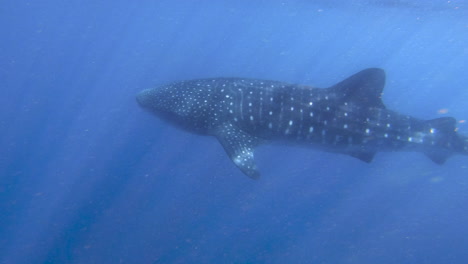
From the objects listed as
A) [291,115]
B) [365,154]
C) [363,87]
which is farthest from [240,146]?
[365,154]

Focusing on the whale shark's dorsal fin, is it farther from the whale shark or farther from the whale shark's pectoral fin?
the whale shark's pectoral fin

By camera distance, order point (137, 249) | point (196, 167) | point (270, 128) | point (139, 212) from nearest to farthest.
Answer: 1. point (270, 128)
2. point (137, 249)
3. point (139, 212)
4. point (196, 167)

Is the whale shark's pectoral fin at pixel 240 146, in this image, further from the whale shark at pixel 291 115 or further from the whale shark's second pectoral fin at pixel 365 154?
the whale shark's second pectoral fin at pixel 365 154

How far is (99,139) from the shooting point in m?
16.5

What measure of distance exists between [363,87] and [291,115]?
1661 millimetres

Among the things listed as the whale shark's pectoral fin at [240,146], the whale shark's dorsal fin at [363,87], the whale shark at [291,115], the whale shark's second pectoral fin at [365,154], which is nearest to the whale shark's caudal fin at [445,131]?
the whale shark at [291,115]

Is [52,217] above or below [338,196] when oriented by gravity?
below

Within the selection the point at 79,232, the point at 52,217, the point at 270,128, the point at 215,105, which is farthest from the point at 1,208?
the point at 270,128

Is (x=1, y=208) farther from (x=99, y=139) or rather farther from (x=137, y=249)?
(x=137, y=249)

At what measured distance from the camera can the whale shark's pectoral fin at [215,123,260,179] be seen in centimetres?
586

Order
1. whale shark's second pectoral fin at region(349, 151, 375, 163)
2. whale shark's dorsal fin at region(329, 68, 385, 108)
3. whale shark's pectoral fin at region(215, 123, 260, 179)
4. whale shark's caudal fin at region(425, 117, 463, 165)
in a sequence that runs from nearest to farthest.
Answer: whale shark's pectoral fin at region(215, 123, 260, 179) → whale shark's dorsal fin at region(329, 68, 385, 108) → whale shark's second pectoral fin at region(349, 151, 375, 163) → whale shark's caudal fin at region(425, 117, 463, 165)

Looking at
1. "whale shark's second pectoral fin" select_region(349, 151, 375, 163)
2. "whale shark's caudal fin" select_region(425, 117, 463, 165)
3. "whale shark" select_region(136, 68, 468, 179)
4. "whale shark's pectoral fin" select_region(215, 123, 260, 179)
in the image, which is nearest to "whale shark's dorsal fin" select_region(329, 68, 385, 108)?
"whale shark" select_region(136, 68, 468, 179)

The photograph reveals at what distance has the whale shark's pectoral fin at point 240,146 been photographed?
231 inches

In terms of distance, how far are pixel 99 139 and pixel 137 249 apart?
26.4 feet
